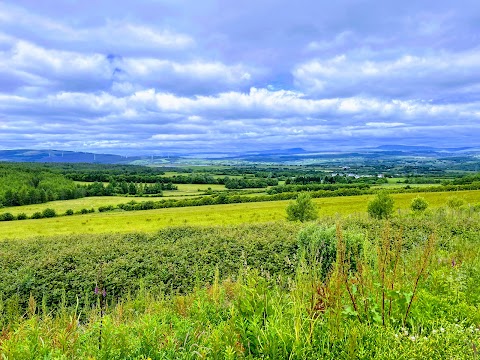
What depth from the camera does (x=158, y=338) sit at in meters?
3.50

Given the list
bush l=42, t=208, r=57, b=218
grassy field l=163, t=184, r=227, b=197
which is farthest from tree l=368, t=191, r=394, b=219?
grassy field l=163, t=184, r=227, b=197

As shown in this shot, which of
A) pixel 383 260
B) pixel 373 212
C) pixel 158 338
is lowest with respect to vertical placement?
pixel 373 212

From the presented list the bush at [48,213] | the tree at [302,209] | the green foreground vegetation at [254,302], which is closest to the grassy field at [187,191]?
the bush at [48,213]

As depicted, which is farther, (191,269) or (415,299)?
(191,269)

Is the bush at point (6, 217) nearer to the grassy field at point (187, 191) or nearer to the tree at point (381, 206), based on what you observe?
the grassy field at point (187, 191)

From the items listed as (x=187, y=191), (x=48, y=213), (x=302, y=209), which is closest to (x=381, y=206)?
(x=302, y=209)

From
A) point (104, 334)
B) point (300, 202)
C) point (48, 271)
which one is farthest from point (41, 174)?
point (104, 334)

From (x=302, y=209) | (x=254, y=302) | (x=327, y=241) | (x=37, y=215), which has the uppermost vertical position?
(x=254, y=302)

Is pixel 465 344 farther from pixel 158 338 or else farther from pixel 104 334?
pixel 104 334

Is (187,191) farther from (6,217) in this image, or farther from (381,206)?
(381,206)

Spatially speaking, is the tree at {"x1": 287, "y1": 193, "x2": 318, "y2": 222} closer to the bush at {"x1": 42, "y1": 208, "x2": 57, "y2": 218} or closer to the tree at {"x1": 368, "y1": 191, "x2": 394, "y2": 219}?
the tree at {"x1": 368, "y1": 191, "x2": 394, "y2": 219}

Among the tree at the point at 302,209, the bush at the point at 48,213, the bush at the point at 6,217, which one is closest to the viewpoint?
the tree at the point at 302,209

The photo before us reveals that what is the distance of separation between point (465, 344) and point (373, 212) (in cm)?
3732

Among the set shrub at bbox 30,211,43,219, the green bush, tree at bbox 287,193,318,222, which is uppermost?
the green bush
